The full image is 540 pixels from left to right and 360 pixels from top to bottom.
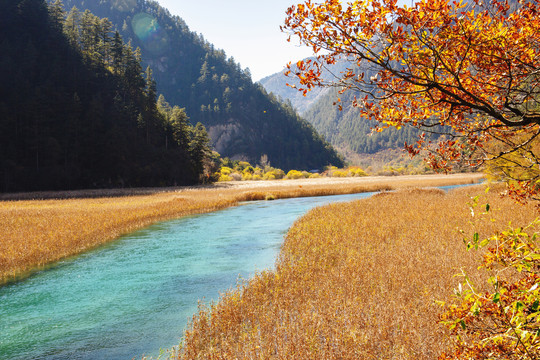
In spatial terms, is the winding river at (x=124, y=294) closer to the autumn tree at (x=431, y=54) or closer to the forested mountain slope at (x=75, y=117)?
the autumn tree at (x=431, y=54)

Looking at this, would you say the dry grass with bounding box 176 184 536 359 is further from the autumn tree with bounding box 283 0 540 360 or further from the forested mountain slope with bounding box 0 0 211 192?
the forested mountain slope with bounding box 0 0 211 192

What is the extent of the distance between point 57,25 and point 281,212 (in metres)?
70.9

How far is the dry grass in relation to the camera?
18.5 ft

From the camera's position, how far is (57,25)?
70.1 meters

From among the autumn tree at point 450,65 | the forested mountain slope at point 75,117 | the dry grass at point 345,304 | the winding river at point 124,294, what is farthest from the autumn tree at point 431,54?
the forested mountain slope at point 75,117

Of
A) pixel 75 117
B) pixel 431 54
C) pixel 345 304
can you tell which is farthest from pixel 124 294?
pixel 75 117

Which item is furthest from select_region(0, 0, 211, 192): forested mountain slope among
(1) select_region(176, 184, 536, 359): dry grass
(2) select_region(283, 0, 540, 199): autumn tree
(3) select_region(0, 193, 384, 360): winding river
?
(2) select_region(283, 0, 540, 199): autumn tree

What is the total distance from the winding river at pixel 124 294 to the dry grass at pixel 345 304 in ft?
4.77

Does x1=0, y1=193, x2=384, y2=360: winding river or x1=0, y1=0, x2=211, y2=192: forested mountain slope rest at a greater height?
x1=0, y1=0, x2=211, y2=192: forested mountain slope

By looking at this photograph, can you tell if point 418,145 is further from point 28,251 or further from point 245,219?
point 245,219

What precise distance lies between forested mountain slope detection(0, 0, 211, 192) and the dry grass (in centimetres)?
5330

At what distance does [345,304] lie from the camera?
7.45 meters

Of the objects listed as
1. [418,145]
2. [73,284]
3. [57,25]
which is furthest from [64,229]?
[57,25]

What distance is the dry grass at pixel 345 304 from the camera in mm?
5648
